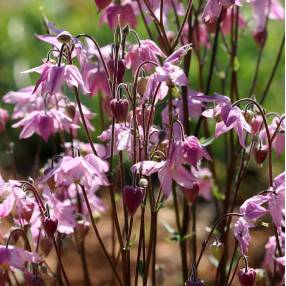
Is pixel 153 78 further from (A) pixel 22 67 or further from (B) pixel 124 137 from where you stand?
(A) pixel 22 67

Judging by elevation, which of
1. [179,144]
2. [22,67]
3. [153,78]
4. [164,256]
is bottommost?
[164,256]

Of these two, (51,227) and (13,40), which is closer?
(51,227)

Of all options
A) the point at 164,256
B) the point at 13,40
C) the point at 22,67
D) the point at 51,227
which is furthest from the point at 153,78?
the point at 13,40

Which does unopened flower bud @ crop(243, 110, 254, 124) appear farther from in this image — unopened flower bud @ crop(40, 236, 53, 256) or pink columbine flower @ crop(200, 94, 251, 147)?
unopened flower bud @ crop(40, 236, 53, 256)

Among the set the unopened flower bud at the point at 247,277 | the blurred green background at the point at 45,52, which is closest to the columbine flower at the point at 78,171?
the unopened flower bud at the point at 247,277

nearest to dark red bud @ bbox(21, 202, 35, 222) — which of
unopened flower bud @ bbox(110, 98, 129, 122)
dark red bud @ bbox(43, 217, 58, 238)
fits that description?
dark red bud @ bbox(43, 217, 58, 238)

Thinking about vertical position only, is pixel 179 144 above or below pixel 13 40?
above

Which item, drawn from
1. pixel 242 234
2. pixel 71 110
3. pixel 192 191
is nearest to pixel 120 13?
pixel 71 110

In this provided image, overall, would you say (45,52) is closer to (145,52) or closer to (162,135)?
(145,52)

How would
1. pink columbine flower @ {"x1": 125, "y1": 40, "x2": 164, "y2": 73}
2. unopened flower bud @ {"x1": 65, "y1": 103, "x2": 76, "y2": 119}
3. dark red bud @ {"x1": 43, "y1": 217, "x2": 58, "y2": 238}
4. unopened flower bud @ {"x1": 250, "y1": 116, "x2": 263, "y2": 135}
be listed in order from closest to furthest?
dark red bud @ {"x1": 43, "y1": 217, "x2": 58, "y2": 238}
pink columbine flower @ {"x1": 125, "y1": 40, "x2": 164, "y2": 73}
unopened flower bud @ {"x1": 250, "y1": 116, "x2": 263, "y2": 135}
unopened flower bud @ {"x1": 65, "y1": 103, "x2": 76, "y2": 119}
